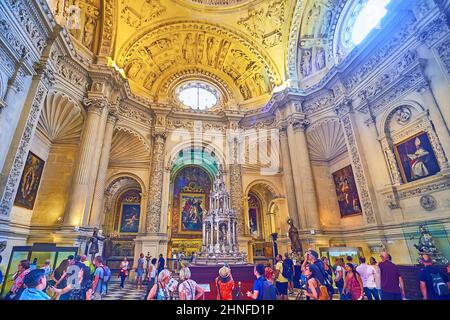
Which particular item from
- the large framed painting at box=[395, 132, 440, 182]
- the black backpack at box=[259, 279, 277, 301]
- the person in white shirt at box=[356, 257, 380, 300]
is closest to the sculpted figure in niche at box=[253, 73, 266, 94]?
the large framed painting at box=[395, 132, 440, 182]

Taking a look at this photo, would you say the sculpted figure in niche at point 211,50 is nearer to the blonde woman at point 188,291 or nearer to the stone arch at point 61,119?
the stone arch at point 61,119

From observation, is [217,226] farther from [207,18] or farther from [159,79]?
[207,18]

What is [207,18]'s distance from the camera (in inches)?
518

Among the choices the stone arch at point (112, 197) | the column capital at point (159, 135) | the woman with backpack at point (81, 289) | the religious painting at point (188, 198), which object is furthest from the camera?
the religious painting at point (188, 198)

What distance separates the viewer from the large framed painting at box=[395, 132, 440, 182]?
21.8 ft

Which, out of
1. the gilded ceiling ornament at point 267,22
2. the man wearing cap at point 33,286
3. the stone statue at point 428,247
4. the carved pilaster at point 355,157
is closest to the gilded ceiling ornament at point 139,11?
the gilded ceiling ornament at point 267,22

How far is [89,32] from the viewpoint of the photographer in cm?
1056

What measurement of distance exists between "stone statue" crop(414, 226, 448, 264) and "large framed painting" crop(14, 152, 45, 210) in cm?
1227

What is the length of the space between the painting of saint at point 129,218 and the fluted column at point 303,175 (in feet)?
38.3

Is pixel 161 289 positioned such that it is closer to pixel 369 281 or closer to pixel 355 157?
pixel 369 281

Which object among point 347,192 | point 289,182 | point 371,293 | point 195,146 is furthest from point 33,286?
point 347,192

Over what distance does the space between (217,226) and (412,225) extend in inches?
270

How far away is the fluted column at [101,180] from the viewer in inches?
345
